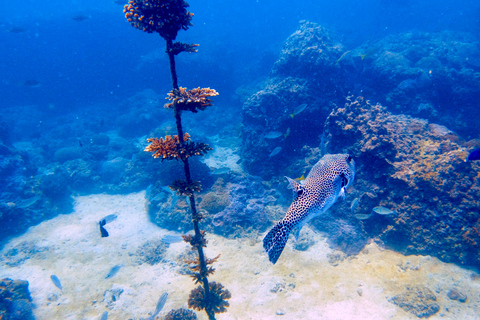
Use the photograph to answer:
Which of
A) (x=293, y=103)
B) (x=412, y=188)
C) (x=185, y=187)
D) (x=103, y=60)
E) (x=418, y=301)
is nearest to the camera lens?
(x=185, y=187)

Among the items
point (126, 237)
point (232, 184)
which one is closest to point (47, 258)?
point (126, 237)

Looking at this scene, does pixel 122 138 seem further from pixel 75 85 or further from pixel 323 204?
pixel 323 204

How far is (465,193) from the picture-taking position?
6098 millimetres

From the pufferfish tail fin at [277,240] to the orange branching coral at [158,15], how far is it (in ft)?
9.26

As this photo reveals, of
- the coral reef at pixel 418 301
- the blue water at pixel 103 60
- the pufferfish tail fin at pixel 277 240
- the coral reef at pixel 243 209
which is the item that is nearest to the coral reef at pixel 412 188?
the coral reef at pixel 418 301

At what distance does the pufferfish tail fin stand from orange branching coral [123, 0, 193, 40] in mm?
2821

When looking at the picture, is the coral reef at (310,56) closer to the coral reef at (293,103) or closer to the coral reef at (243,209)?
the coral reef at (293,103)

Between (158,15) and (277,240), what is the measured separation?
314 centimetres

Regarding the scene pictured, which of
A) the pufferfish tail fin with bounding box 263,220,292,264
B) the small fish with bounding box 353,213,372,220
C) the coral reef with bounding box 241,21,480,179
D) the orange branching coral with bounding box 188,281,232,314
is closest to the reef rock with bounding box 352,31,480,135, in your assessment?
the coral reef with bounding box 241,21,480,179

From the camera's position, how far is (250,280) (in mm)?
6172

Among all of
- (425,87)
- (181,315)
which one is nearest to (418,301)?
(181,315)

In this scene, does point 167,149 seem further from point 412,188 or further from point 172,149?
point 412,188

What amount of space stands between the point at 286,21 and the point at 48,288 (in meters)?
56.5

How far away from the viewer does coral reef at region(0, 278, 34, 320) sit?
5.92m
